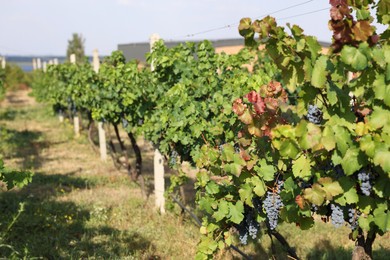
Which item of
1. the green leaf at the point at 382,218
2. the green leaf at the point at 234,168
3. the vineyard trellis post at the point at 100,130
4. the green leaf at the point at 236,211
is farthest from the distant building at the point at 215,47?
the green leaf at the point at 382,218

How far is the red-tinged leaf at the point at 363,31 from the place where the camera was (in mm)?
2045

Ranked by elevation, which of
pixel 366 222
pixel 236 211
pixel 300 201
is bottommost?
pixel 236 211

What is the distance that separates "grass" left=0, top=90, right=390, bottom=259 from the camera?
6445 mm

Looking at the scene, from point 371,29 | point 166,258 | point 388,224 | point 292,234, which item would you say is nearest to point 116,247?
point 166,258

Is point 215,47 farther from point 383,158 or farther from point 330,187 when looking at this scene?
point 383,158

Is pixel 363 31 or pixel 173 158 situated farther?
pixel 173 158

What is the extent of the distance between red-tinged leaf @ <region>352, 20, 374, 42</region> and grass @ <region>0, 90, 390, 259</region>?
341 centimetres

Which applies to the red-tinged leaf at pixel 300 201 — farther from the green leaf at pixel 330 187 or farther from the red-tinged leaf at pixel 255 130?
the red-tinged leaf at pixel 255 130

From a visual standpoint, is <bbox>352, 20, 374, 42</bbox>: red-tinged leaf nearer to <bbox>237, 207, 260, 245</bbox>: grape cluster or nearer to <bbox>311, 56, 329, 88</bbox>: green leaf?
<bbox>311, 56, 329, 88</bbox>: green leaf

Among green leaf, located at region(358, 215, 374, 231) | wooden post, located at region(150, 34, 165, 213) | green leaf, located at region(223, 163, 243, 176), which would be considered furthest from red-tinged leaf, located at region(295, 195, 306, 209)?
wooden post, located at region(150, 34, 165, 213)

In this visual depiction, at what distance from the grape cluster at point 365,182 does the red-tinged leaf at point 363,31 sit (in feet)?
2.54

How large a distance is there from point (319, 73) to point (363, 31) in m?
0.32

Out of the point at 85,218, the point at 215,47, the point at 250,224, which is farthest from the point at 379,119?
the point at 215,47

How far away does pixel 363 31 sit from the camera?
6.72 feet
